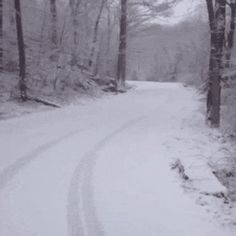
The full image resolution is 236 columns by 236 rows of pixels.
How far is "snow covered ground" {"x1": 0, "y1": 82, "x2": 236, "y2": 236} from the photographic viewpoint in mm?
4883

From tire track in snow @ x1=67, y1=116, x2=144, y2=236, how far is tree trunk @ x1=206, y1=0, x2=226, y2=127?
6.10m

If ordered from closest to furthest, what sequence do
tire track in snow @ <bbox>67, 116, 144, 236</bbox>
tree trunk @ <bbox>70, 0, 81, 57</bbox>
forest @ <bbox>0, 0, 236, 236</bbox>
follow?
tire track in snow @ <bbox>67, 116, 144, 236</bbox>, forest @ <bbox>0, 0, 236, 236</bbox>, tree trunk @ <bbox>70, 0, 81, 57</bbox>

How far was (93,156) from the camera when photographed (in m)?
8.02

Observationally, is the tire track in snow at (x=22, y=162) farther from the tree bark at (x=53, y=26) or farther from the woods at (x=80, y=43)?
the tree bark at (x=53, y=26)

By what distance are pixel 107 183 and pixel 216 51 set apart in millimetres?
7477

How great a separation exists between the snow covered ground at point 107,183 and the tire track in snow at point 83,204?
0.01 meters

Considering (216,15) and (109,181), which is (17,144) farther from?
(216,15)

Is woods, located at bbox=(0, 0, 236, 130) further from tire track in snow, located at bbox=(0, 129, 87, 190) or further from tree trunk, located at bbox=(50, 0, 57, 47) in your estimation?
tire track in snow, located at bbox=(0, 129, 87, 190)

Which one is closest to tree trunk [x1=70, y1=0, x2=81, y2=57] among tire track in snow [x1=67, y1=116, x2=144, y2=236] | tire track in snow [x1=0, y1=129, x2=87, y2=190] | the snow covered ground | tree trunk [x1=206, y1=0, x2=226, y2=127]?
tree trunk [x1=206, y1=0, x2=226, y2=127]

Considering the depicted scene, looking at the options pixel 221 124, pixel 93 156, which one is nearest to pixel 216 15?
pixel 221 124

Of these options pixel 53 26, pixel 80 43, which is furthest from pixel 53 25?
pixel 80 43

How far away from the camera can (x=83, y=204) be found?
17.7 ft

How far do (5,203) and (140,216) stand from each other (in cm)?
193

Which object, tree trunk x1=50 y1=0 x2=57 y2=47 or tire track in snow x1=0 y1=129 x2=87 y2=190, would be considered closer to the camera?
tire track in snow x1=0 y1=129 x2=87 y2=190
